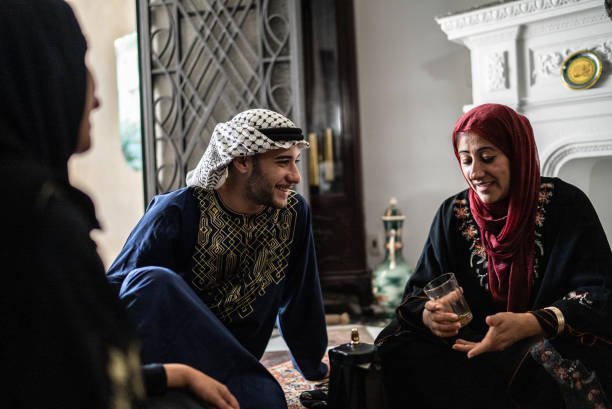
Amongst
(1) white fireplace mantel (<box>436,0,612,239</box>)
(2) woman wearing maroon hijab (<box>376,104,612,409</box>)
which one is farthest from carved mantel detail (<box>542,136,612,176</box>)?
(2) woman wearing maroon hijab (<box>376,104,612,409</box>)

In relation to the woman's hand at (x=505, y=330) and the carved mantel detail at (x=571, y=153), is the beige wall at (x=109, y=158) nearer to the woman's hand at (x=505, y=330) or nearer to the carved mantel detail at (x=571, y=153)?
the carved mantel detail at (x=571, y=153)

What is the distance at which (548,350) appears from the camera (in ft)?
4.92

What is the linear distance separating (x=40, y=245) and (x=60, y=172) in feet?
0.66

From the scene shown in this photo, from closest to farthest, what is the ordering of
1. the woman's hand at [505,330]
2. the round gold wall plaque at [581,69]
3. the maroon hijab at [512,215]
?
the woman's hand at [505,330] → the maroon hijab at [512,215] → the round gold wall plaque at [581,69]

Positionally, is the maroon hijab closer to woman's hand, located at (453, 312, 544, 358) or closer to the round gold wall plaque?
woman's hand, located at (453, 312, 544, 358)

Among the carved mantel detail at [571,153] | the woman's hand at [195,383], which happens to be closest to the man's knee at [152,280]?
the woman's hand at [195,383]

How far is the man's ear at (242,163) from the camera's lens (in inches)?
74.9

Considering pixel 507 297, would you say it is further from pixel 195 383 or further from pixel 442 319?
pixel 195 383

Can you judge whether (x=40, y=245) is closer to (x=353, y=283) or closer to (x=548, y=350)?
(x=548, y=350)

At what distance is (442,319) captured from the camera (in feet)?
4.80

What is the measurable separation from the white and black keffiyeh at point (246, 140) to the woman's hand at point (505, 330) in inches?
33.1

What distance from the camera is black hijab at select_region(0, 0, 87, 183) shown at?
30.8 inches

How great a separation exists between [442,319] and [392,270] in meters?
2.15

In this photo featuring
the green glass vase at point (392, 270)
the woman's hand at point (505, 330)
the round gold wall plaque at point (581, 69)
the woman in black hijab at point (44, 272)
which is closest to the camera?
the woman in black hijab at point (44, 272)
